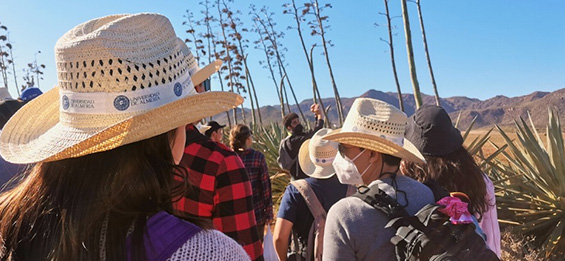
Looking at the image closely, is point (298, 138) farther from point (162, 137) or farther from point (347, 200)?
point (162, 137)

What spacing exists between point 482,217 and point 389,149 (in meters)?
0.80

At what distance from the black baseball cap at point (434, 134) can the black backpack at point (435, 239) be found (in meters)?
0.92

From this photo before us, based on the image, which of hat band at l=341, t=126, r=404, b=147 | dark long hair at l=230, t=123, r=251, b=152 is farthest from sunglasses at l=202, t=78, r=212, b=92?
dark long hair at l=230, t=123, r=251, b=152

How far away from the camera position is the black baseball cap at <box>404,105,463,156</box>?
2656mm

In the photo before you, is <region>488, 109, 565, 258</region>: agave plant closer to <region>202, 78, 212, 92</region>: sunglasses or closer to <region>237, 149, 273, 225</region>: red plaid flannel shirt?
<region>237, 149, 273, 225</region>: red plaid flannel shirt

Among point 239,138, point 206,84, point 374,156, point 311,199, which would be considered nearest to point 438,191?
point 374,156

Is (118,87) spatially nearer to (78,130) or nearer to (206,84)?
(78,130)

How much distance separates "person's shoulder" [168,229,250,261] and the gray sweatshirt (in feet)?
3.23

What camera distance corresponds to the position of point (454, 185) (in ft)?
8.41

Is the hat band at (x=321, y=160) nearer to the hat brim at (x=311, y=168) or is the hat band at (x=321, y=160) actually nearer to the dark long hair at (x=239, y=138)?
the hat brim at (x=311, y=168)

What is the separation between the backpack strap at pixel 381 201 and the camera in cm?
192

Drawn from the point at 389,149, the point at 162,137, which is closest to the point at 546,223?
the point at 389,149

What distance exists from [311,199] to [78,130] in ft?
7.24

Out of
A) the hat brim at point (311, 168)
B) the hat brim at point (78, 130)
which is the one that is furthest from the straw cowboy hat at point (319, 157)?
the hat brim at point (78, 130)
